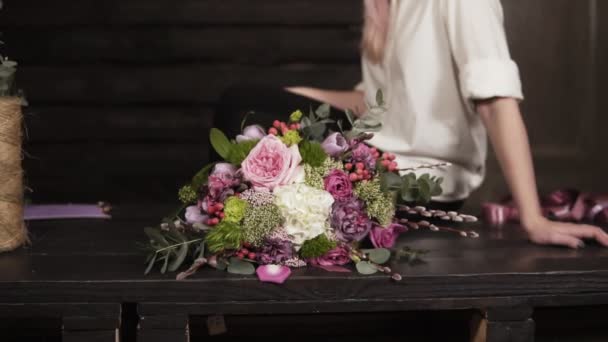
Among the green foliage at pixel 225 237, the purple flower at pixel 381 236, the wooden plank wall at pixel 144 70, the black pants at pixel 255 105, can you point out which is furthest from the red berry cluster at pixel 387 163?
the wooden plank wall at pixel 144 70

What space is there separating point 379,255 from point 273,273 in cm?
20

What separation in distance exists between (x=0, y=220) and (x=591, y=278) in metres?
1.12

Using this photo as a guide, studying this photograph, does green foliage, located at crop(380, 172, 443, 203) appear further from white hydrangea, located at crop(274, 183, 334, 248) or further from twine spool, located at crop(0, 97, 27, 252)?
twine spool, located at crop(0, 97, 27, 252)

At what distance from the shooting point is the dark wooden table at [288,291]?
130cm

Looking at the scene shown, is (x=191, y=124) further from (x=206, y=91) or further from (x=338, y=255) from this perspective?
(x=338, y=255)

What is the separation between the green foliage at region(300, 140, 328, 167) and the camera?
1.42 meters

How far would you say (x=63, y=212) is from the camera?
6.78 feet

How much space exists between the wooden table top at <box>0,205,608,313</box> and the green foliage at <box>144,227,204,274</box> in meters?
0.03

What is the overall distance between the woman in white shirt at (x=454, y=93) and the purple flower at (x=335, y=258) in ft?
1.46

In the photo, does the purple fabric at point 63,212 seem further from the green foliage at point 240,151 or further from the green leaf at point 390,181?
the green leaf at point 390,181

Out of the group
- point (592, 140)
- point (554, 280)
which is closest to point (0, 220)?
point (554, 280)

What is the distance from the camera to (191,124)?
131 inches

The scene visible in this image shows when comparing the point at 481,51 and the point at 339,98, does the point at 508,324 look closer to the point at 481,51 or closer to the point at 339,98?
the point at 481,51

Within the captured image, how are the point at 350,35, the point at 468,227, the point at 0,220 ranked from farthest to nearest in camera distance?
1. the point at 350,35
2. the point at 468,227
3. the point at 0,220
